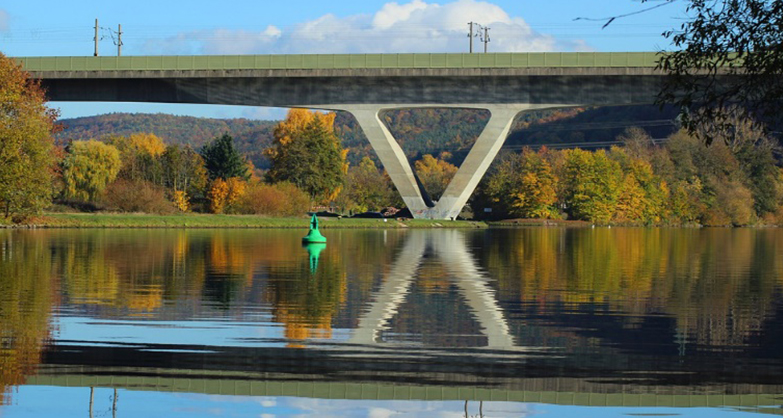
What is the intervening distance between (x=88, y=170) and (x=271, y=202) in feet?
39.0

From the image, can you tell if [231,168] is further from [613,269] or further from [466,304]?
[466,304]

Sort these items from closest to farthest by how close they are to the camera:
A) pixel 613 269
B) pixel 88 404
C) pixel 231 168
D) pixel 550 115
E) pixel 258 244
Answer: pixel 88 404
pixel 613 269
pixel 258 244
pixel 231 168
pixel 550 115

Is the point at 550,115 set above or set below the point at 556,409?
above

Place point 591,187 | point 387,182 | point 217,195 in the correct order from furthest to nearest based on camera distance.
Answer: point 387,182, point 591,187, point 217,195

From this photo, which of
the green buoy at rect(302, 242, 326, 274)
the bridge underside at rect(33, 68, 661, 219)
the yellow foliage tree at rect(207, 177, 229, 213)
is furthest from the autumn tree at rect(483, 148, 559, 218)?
the green buoy at rect(302, 242, 326, 274)

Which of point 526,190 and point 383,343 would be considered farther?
point 526,190

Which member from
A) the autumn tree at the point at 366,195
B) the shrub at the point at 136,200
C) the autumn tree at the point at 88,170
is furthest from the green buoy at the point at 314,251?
the autumn tree at the point at 366,195

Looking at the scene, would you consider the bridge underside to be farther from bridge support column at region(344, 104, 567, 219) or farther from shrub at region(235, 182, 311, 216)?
shrub at region(235, 182, 311, 216)

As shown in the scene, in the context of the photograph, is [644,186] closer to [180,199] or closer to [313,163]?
[313,163]

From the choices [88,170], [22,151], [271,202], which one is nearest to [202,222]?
[271,202]

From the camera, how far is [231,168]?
83.0 m

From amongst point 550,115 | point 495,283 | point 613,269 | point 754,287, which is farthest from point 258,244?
point 550,115

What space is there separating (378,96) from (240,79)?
737 cm

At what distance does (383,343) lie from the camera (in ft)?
38.6
